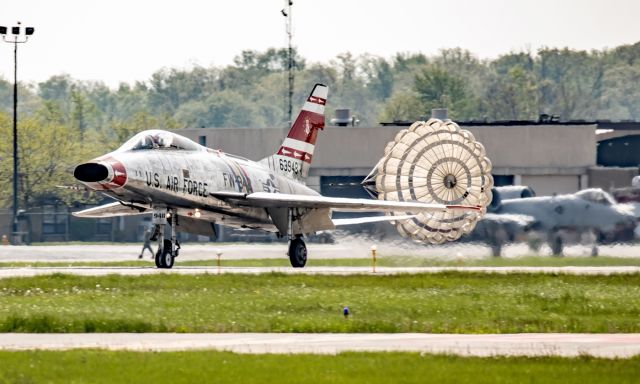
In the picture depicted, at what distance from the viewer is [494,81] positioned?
183 metres

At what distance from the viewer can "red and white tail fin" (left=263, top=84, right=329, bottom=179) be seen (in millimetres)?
46062

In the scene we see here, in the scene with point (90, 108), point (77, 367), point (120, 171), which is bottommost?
point (77, 367)

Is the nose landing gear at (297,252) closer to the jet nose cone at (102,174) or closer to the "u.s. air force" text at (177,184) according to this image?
the "u.s. air force" text at (177,184)

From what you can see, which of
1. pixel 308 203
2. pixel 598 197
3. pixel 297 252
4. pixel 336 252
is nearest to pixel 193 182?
pixel 308 203

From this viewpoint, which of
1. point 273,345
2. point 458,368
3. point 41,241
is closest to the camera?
point 458,368

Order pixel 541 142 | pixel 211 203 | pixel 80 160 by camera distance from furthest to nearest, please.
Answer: pixel 80 160
pixel 541 142
pixel 211 203

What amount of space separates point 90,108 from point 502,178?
355 feet

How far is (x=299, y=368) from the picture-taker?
57.9ft

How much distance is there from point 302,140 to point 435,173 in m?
5.07

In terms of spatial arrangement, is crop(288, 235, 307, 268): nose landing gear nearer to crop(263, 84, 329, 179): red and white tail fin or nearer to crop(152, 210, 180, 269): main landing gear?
crop(263, 84, 329, 179): red and white tail fin

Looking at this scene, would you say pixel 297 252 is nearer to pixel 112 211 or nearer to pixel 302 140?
pixel 302 140

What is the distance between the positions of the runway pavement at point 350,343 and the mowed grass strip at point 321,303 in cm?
92

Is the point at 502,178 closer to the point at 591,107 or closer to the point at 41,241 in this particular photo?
the point at 41,241

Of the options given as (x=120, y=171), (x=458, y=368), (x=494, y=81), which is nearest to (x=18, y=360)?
(x=458, y=368)
